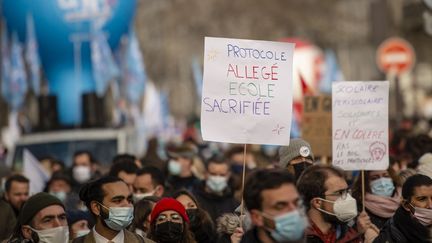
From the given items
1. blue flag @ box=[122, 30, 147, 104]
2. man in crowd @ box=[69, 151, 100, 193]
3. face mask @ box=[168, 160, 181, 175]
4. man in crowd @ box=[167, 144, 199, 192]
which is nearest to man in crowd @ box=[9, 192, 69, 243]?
man in crowd @ box=[167, 144, 199, 192]

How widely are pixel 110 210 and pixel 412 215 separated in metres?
2.00

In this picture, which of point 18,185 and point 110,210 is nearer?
point 110,210

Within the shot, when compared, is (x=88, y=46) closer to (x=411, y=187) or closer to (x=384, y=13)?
(x=384, y=13)

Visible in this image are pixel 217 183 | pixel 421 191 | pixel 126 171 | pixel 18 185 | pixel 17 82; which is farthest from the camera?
pixel 17 82

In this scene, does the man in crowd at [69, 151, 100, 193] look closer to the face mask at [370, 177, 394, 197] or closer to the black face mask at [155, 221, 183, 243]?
Answer: the face mask at [370, 177, 394, 197]

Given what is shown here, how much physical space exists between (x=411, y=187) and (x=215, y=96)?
4.94 ft

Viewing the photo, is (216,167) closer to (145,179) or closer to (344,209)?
(145,179)

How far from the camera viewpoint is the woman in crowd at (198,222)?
8.59 m

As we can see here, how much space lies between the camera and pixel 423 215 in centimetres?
773

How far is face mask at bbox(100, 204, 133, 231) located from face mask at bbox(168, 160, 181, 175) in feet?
15.0

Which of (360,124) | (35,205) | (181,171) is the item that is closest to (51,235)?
(35,205)

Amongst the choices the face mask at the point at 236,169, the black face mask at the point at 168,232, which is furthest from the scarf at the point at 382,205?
the face mask at the point at 236,169

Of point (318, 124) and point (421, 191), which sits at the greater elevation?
point (318, 124)

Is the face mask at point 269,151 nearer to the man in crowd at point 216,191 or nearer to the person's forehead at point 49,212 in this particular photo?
the man in crowd at point 216,191
